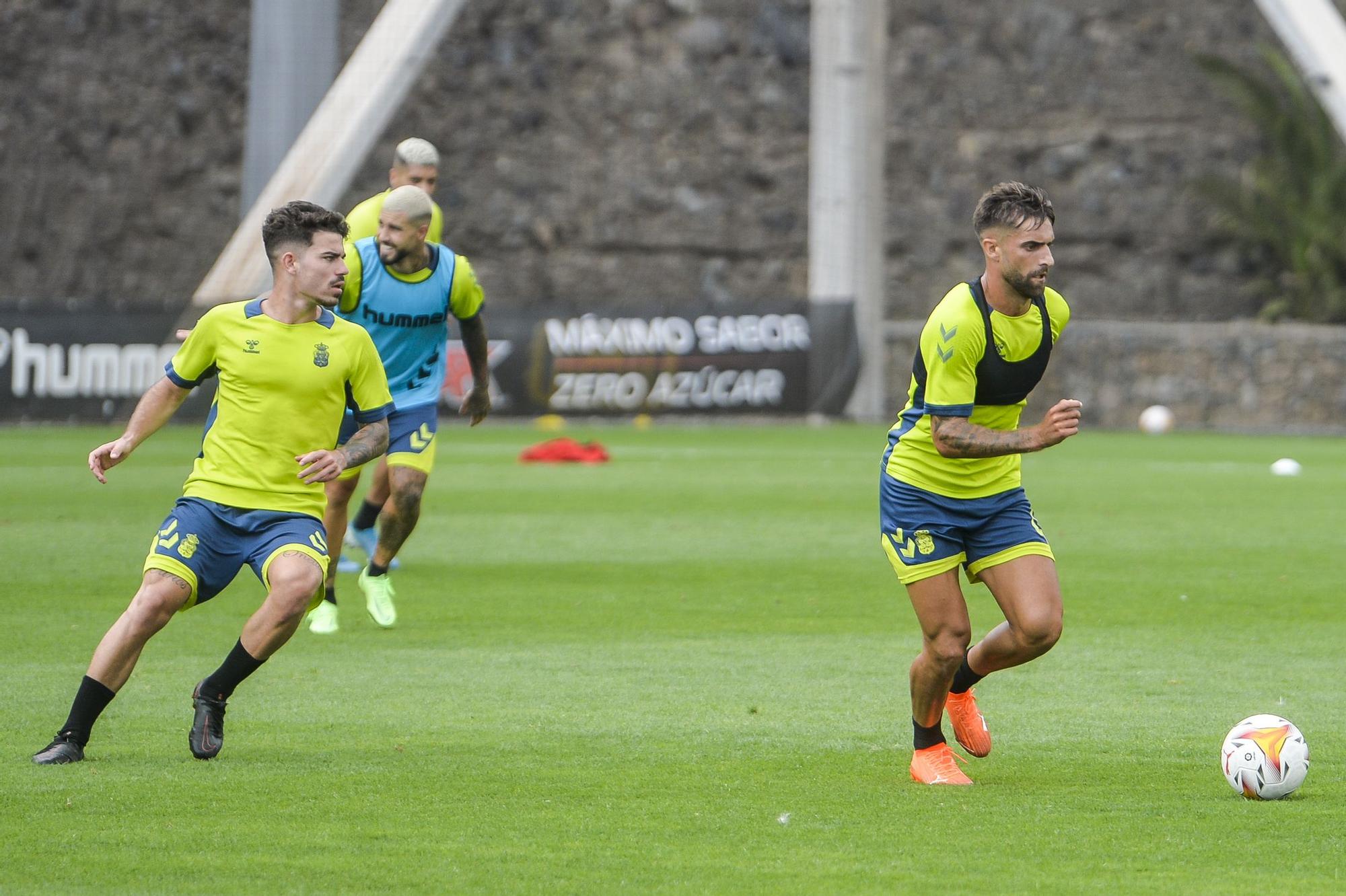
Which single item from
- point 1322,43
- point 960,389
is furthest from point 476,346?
point 1322,43

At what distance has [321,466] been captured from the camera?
21.2ft

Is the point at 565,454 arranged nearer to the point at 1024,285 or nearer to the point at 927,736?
the point at 927,736

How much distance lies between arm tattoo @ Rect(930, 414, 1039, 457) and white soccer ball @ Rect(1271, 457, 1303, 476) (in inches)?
560

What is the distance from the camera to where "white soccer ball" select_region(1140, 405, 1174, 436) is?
27.8m

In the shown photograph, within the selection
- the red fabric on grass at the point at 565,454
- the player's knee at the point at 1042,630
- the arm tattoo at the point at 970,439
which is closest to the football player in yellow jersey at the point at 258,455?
the arm tattoo at the point at 970,439

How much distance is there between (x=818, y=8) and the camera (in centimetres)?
2930

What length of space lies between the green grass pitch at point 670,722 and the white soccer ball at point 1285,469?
4.55m

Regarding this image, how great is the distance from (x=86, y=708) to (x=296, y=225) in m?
1.70

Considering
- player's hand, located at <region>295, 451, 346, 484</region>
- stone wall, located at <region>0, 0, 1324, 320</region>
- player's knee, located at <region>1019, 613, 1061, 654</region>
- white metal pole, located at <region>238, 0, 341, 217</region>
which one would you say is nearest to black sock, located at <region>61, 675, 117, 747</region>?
player's hand, located at <region>295, 451, 346, 484</region>

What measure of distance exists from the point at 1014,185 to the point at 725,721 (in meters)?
2.30

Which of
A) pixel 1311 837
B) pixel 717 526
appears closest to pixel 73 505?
pixel 717 526

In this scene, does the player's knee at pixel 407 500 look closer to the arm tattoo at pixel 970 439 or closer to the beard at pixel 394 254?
the beard at pixel 394 254

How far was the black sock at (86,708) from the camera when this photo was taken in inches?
255

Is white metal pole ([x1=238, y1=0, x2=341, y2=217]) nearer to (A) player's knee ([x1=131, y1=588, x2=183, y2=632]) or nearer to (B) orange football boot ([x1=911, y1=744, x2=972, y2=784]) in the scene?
(A) player's knee ([x1=131, y1=588, x2=183, y2=632])
